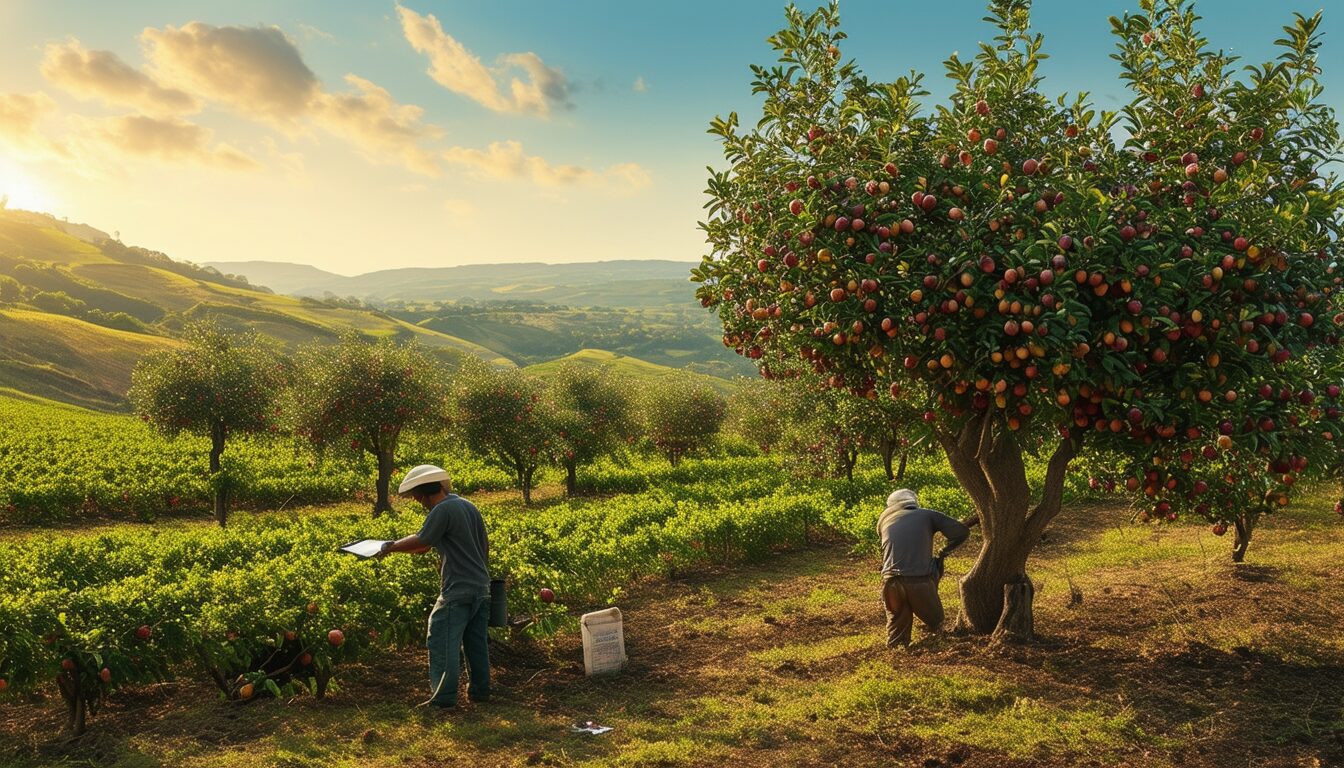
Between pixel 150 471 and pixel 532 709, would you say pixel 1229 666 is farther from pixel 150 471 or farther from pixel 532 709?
pixel 150 471

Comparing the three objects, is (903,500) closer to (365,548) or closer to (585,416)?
(365,548)

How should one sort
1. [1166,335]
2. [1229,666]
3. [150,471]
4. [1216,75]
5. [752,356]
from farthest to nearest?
[150,471] < [752,356] < [1229,666] < [1216,75] < [1166,335]

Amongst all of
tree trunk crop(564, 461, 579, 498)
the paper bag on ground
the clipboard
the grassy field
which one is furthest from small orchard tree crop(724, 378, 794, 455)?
the clipboard

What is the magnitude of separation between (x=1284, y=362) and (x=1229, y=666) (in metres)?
3.70

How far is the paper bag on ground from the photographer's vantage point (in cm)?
951

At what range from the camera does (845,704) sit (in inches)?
310

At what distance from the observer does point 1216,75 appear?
795 centimetres

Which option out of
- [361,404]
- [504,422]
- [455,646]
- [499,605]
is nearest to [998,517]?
[499,605]

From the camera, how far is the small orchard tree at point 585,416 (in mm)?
32469

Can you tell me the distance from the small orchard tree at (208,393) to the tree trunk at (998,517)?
78.8 feet

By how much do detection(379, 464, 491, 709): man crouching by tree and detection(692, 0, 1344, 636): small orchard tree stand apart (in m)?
3.66

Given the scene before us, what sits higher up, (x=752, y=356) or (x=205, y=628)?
(x=752, y=356)

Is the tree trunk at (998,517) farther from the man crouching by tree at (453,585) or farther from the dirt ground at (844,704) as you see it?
the man crouching by tree at (453,585)

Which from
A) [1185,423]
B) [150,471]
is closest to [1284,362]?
[1185,423]
